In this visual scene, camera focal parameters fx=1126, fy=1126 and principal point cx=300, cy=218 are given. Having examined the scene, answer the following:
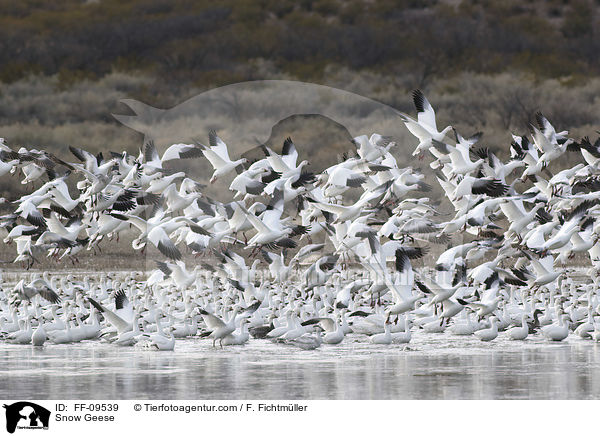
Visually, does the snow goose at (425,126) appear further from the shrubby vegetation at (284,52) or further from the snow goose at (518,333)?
the shrubby vegetation at (284,52)

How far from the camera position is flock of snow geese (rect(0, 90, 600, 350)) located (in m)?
14.3

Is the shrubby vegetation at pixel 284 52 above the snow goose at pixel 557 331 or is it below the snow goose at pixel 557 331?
above

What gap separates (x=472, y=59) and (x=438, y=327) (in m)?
22.6

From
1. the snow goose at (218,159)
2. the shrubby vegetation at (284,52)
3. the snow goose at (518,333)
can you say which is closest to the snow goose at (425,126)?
the snow goose at (218,159)

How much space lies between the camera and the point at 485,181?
1653 centimetres

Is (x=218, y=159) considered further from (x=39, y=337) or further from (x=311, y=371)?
(x=311, y=371)

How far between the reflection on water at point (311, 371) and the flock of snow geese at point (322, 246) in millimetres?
397

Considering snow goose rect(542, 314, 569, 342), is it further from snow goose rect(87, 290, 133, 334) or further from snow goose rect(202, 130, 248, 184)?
snow goose rect(202, 130, 248, 184)

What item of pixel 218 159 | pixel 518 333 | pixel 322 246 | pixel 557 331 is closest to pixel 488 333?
pixel 518 333
